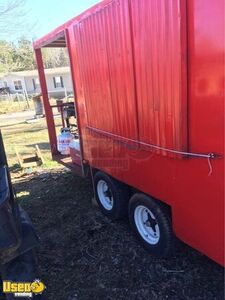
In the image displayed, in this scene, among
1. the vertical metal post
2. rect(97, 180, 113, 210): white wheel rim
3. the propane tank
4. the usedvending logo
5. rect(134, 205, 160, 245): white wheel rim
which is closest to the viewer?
the usedvending logo

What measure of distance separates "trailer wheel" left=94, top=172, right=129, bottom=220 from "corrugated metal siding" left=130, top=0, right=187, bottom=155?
123cm

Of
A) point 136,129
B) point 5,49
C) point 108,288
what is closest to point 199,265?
point 108,288

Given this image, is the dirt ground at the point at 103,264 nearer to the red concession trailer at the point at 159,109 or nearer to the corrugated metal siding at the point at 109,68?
the red concession trailer at the point at 159,109

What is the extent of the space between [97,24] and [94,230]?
8.95 feet

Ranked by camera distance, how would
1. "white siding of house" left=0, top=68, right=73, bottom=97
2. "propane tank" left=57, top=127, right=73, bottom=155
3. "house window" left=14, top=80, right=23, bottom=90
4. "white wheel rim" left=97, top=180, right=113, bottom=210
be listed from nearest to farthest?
"white wheel rim" left=97, top=180, right=113, bottom=210, "propane tank" left=57, top=127, right=73, bottom=155, "white siding of house" left=0, top=68, right=73, bottom=97, "house window" left=14, top=80, right=23, bottom=90

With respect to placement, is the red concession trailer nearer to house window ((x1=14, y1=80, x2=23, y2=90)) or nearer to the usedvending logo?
the usedvending logo

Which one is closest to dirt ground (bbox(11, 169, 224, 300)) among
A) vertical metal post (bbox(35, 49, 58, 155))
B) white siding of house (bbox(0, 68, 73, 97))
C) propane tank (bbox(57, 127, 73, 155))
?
propane tank (bbox(57, 127, 73, 155))

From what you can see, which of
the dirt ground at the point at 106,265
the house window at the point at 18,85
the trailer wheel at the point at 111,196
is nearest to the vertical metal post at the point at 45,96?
the dirt ground at the point at 106,265

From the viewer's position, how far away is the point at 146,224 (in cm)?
370

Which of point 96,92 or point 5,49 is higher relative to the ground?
point 5,49

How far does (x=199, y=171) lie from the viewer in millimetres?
2553

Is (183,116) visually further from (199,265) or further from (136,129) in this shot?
(199,265)

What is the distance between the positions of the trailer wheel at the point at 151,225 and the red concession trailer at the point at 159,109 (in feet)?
0.04

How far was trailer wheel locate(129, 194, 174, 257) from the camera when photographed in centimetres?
324
